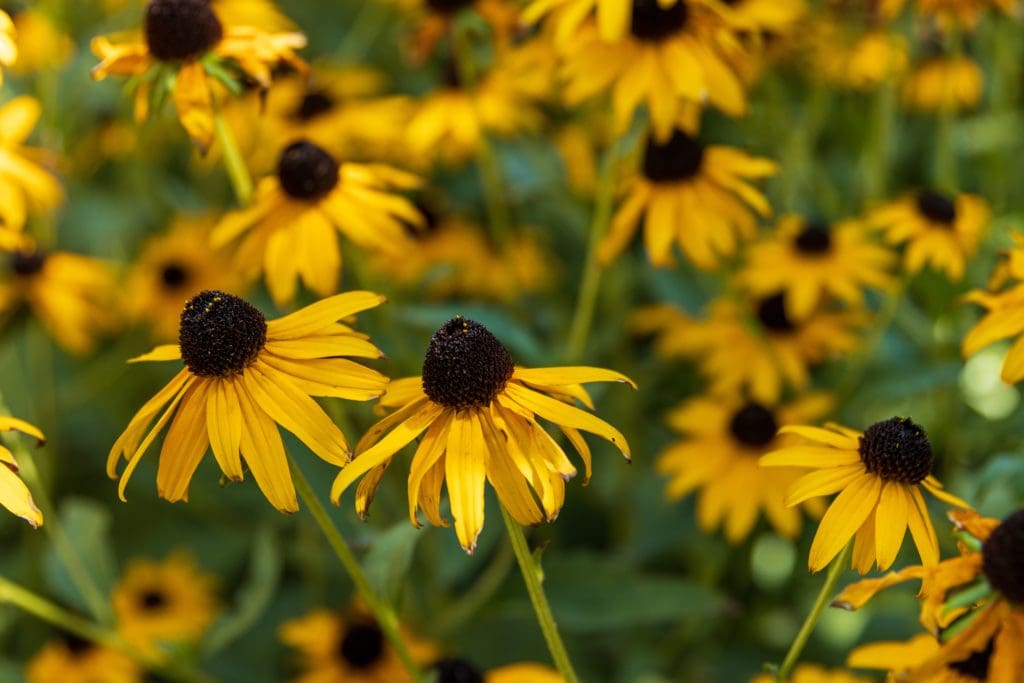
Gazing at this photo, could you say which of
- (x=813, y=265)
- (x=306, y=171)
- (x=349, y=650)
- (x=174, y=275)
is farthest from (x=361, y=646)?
(x=174, y=275)

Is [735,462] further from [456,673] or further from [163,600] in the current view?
[163,600]

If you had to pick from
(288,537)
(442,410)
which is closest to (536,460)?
(442,410)

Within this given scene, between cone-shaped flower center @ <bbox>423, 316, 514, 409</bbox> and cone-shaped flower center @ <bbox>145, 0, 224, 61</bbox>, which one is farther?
cone-shaped flower center @ <bbox>145, 0, 224, 61</bbox>

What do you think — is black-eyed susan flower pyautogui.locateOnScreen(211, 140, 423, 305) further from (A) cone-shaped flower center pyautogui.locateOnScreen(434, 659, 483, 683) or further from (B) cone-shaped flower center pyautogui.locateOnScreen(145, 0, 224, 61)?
(A) cone-shaped flower center pyautogui.locateOnScreen(434, 659, 483, 683)

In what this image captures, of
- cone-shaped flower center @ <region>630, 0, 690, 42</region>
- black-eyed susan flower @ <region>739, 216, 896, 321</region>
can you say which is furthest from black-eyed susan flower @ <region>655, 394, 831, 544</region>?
cone-shaped flower center @ <region>630, 0, 690, 42</region>

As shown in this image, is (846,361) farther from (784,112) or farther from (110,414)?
(110,414)
